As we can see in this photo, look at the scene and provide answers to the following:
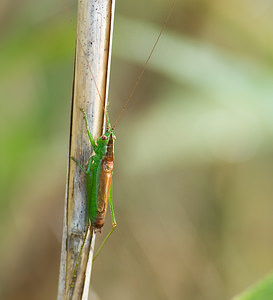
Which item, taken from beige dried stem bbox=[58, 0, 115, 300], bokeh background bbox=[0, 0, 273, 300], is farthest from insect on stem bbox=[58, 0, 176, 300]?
bokeh background bbox=[0, 0, 273, 300]

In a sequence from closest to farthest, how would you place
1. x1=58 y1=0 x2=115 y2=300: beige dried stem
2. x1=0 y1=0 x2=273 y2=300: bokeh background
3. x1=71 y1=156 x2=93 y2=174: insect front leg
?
1. x1=58 y1=0 x2=115 y2=300: beige dried stem
2. x1=71 y1=156 x2=93 y2=174: insect front leg
3. x1=0 y1=0 x2=273 y2=300: bokeh background

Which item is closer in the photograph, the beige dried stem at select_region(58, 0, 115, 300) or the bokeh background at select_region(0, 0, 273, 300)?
the beige dried stem at select_region(58, 0, 115, 300)

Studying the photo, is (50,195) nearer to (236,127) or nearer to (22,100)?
(22,100)

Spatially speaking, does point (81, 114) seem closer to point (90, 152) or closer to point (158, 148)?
point (90, 152)

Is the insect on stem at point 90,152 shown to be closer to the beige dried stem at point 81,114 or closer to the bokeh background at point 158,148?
the beige dried stem at point 81,114

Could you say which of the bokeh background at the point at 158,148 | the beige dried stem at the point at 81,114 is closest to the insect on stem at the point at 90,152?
the beige dried stem at the point at 81,114

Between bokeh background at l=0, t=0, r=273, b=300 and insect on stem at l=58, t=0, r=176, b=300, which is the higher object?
bokeh background at l=0, t=0, r=273, b=300

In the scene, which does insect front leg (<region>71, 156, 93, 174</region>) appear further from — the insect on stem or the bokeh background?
the bokeh background
